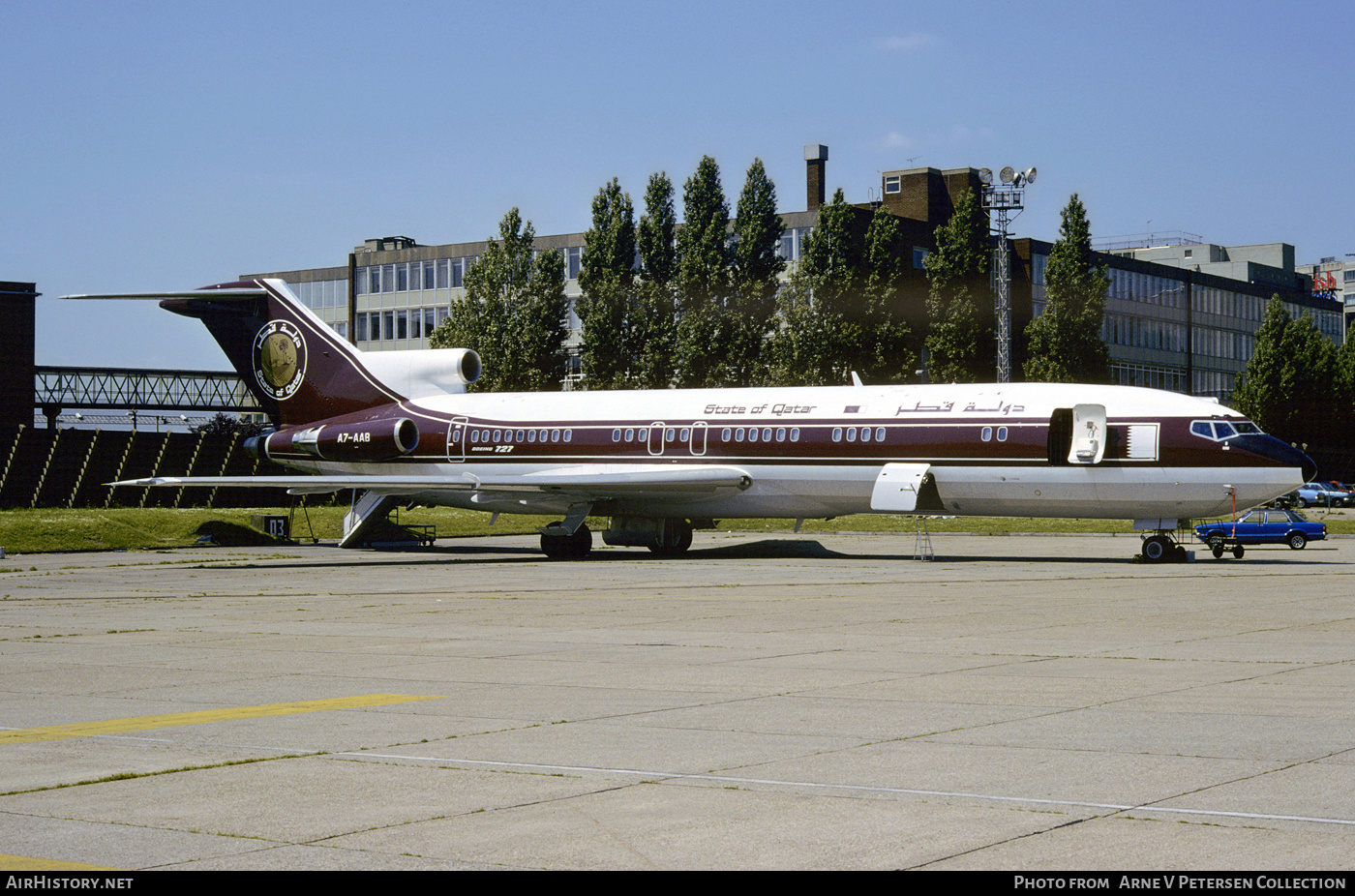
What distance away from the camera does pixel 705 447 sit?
38.5m

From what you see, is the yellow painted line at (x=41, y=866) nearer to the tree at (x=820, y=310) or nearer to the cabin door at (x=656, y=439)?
the cabin door at (x=656, y=439)

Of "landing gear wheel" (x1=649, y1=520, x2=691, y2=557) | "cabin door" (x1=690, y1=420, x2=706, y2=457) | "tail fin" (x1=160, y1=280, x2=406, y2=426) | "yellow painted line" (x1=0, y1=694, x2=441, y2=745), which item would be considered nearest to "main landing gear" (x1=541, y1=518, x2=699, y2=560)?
"landing gear wheel" (x1=649, y1=520, x2=691, y2=557)

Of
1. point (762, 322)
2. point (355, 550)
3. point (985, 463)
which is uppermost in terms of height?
point (762, 322)

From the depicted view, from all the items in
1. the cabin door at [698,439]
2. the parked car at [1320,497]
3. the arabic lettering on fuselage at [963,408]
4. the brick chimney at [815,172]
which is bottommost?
the parked car at [1320,497]

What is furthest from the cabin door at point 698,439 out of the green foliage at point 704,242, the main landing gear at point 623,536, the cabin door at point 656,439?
the green foliage at point 704,242

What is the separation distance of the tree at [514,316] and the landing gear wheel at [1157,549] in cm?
4505

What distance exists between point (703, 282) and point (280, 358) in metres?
30.0

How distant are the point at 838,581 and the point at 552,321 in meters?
49.7

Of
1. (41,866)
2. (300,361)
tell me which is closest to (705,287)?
(300,361)

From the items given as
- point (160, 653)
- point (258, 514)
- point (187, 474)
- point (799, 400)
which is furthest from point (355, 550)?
point (160, 653)

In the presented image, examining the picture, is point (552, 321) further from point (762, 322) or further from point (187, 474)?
point (187, 474)

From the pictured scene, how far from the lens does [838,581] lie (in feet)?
94.7

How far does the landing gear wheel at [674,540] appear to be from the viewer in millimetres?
41250
